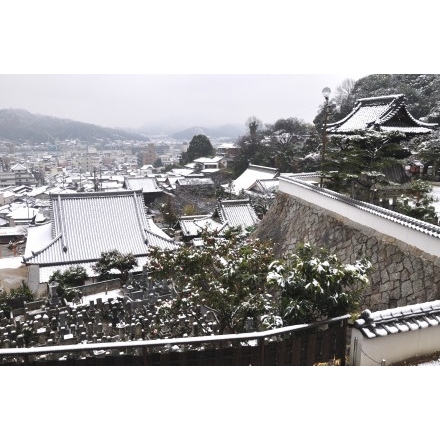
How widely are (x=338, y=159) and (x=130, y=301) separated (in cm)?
533

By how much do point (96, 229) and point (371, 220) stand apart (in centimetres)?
819

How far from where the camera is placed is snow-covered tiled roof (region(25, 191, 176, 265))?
11.3 meters

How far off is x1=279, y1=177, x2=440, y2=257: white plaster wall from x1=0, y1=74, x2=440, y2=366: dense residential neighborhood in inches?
1.1

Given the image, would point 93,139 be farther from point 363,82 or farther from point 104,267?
point 104,267

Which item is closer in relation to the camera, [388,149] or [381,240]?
[381,240]

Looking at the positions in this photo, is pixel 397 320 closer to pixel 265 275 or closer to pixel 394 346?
pixel 394 346

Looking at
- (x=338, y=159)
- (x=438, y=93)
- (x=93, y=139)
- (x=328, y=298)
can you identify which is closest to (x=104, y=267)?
(x=338, y=159)

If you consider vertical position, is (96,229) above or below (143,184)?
above

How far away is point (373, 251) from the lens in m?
6.54

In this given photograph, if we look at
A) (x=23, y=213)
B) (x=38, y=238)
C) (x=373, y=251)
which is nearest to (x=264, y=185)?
(x=38, y=238)

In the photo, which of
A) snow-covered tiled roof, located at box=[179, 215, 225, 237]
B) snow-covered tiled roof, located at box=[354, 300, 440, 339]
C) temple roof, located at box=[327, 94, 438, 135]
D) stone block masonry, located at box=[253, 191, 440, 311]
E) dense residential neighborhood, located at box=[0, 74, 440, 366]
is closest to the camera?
snow-covered tiled roof, located at box=[354, 300, 440, 339]

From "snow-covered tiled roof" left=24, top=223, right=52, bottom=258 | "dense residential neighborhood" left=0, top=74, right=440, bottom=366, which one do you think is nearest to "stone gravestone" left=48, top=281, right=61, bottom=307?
"dense residential neighborhood" left=0, top=74, right=440, bottom=366

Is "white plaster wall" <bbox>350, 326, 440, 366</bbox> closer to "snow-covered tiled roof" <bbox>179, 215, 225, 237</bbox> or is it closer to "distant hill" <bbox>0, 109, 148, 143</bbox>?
"snow-covered tiled roof" <bbox>179, 215, 225, 237</bbox>

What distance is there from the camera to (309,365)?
343 cm
